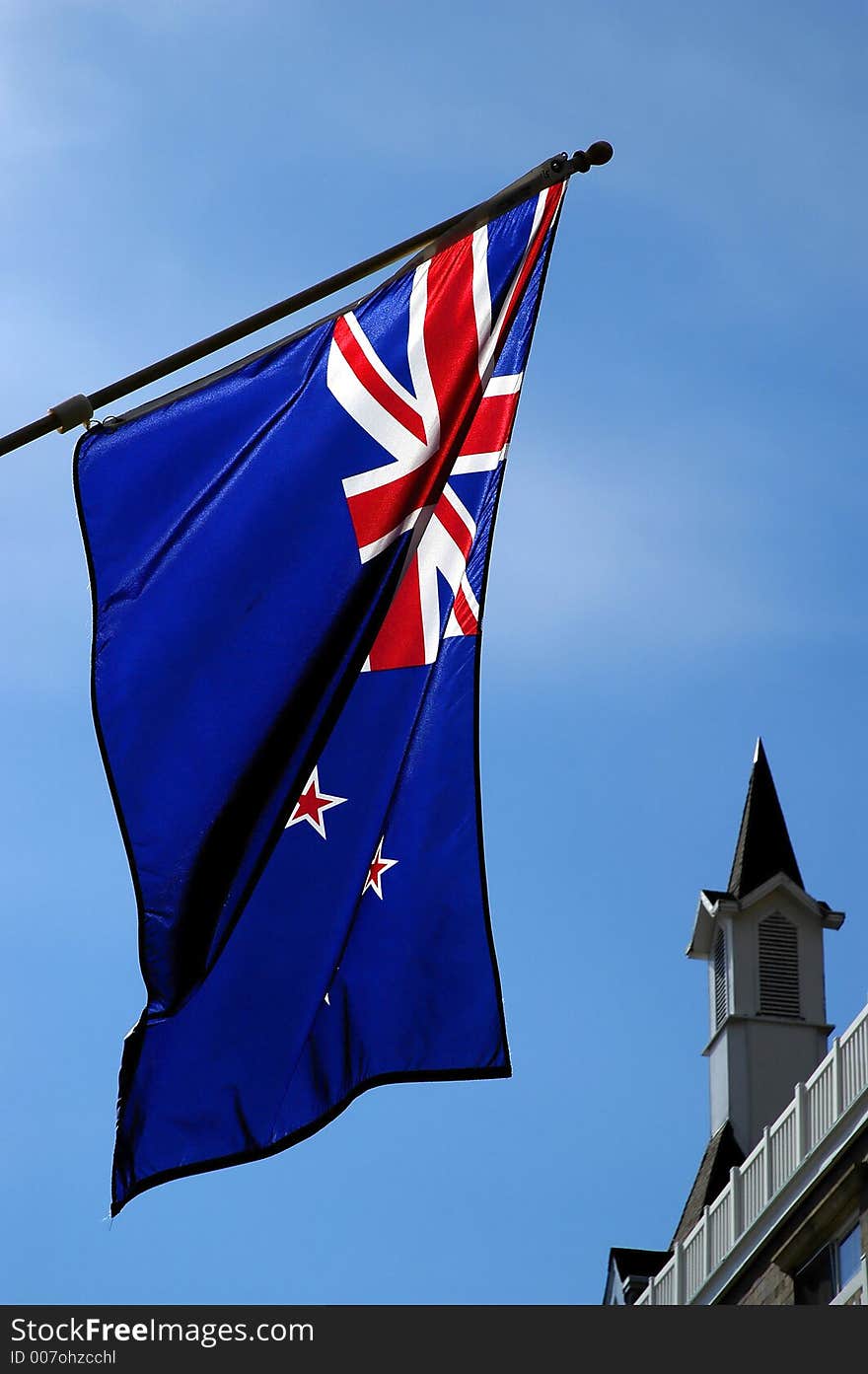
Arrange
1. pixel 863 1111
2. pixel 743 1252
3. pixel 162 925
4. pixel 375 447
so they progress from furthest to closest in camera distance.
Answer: pixel 743 1252 < pixel 863 1111 < pixel 375 447 < pixel 162 925

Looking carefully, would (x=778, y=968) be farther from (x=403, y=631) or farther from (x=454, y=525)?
(x=403, y=631)

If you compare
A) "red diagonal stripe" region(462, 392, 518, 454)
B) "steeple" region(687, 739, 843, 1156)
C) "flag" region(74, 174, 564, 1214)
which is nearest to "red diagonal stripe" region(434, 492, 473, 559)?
"flag" region(74, 174, 564, 1214)

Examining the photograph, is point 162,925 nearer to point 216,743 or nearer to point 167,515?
point 216,743

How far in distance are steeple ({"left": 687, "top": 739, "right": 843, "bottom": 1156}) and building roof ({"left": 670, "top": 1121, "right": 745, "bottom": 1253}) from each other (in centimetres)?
24

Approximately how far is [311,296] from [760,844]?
42.6 meters

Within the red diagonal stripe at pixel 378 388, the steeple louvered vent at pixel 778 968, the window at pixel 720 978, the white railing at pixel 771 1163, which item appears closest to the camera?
the red diagonal stripe at pixel 378 388

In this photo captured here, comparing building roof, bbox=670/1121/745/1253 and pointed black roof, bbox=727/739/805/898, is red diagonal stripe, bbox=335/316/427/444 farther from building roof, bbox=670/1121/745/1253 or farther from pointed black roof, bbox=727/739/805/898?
pointed black roof, bbox=727/739/805/898

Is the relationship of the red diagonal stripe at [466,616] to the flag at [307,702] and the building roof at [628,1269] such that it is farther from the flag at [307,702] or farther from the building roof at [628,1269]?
the building roof at [628,1269]

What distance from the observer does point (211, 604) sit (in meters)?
11.6

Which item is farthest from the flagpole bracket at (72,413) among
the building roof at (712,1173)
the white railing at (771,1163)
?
the building roof at (712,1173)

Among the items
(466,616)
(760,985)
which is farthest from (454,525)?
(760,985)

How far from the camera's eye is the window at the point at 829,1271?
29.6 m
